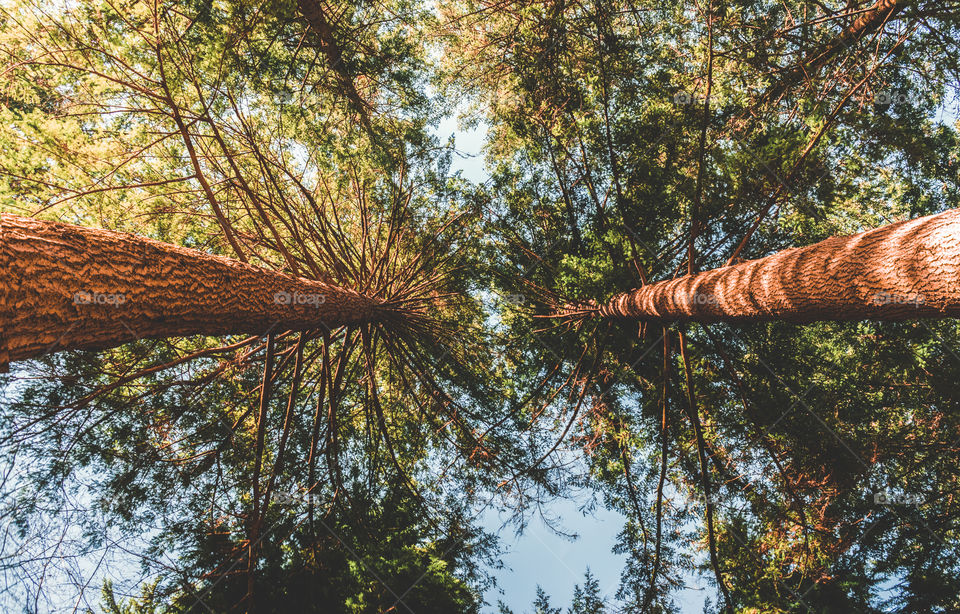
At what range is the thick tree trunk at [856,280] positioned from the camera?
4.74ft

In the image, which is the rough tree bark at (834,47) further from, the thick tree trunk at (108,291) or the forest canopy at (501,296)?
the thick tree trunk at (108,291)

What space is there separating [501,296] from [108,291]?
440 centimetres

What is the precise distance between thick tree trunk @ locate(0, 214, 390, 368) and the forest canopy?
0.03m

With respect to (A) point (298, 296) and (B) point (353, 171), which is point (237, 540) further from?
(B) point (353, 171)

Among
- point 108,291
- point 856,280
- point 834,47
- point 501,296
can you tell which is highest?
point 834,47

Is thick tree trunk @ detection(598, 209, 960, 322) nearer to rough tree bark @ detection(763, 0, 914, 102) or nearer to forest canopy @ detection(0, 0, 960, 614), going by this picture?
forest canopy @ detection(0, 0, 960, 614)

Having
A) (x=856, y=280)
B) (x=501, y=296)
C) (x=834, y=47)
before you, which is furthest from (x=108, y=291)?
(x=834, y=47)

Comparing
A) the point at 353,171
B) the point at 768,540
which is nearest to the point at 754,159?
the point at 768,540

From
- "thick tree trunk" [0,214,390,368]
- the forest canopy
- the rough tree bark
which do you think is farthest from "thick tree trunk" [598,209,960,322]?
"thick tree trunk" [0,214,390,368]

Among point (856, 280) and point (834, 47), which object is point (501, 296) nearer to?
point (856, 280)

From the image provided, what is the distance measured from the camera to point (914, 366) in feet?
12.1

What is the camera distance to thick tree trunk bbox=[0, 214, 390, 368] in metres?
1.25

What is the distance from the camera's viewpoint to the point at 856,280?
1681mm

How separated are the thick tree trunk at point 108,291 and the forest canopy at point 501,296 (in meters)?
0.03
